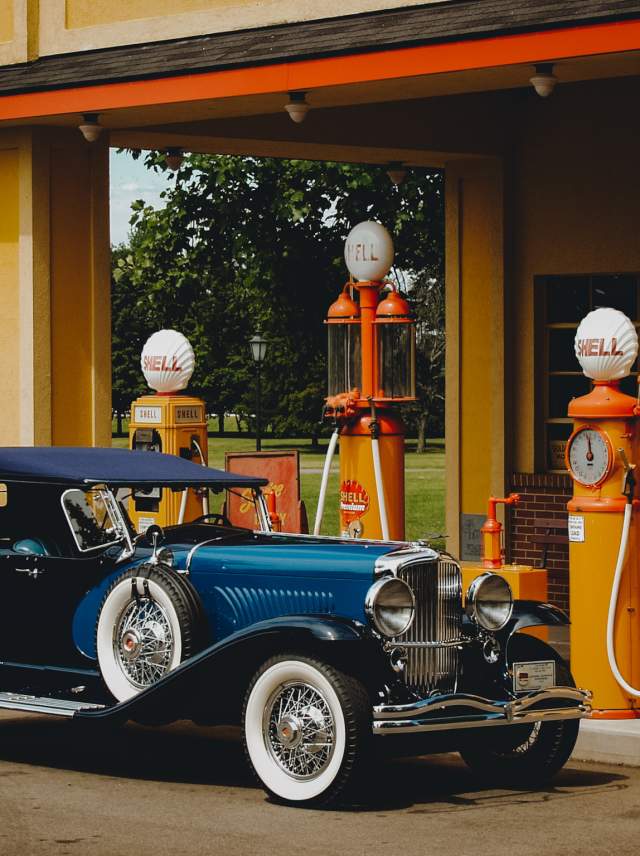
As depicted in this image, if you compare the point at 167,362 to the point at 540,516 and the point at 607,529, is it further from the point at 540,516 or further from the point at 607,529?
the point at 607,529

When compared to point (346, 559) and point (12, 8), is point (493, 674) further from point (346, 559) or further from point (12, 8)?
point (12, 8)

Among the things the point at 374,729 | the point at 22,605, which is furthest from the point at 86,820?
the point at 22,605

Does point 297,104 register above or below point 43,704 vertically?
above

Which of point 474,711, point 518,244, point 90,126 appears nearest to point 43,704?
point 474,711

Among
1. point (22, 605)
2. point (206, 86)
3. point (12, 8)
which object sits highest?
point (12, 8)

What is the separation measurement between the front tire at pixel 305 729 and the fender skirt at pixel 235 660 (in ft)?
0.37

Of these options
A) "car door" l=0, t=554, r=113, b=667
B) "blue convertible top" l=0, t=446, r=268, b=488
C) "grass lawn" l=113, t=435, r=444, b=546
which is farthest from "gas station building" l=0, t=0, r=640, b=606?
"grass lawn" l=113, t=435, r=444, b=546

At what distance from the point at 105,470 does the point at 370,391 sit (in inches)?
138

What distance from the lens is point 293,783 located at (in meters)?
7.70

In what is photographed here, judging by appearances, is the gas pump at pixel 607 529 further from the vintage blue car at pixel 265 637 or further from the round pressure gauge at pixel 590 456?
the vintage blue car at pixel 265 637

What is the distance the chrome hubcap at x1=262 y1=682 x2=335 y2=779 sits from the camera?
7625 millimetres

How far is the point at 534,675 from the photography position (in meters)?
8.28

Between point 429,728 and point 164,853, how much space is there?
1.39 metres

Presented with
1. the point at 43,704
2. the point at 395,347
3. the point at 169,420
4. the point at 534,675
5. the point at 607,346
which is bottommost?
the point at 43,704
